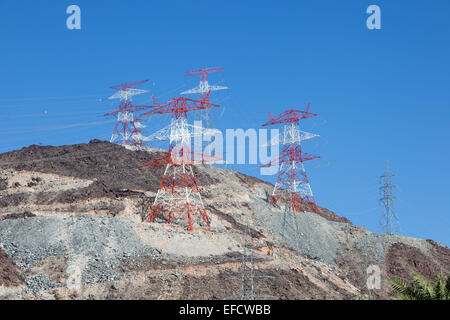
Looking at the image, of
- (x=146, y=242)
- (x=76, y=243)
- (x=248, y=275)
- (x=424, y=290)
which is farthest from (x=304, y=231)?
(x=424, y=290)

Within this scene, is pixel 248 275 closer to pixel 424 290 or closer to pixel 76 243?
pixel 76 243

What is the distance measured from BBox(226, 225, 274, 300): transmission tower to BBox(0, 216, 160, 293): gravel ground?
7329 millimetres

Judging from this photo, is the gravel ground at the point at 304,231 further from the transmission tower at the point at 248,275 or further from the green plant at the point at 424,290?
the green plant at the point at 424,290

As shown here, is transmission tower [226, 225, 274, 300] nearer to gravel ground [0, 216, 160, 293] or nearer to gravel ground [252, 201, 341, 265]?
gravel ground [252, 201, 341, 265]

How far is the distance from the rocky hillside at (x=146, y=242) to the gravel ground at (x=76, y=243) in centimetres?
8

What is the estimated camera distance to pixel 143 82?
285ft

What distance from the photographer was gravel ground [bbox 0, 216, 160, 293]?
144ft

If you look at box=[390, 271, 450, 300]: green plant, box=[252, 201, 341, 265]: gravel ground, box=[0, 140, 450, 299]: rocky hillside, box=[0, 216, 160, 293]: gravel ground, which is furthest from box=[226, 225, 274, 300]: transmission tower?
box=[390, 271, 450, 300]: green plant

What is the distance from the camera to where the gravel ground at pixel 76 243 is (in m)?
44.0

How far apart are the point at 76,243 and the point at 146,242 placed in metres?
5.84

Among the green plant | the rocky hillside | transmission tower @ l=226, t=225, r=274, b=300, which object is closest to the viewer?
the green plant

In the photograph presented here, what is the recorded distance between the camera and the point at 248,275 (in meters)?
46.1

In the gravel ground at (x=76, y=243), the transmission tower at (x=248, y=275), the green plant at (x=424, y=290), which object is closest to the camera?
the green plant at (x=424, y=290)

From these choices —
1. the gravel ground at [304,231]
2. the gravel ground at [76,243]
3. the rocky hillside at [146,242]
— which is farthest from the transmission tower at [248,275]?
the gravel ground at [76,243]
